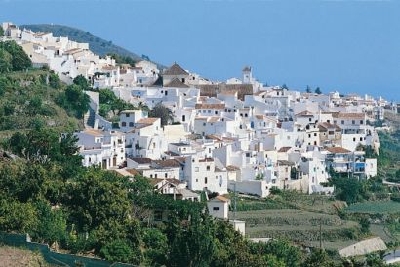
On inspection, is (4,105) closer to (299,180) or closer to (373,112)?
(299,180)

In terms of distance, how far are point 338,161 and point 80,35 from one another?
172 ft

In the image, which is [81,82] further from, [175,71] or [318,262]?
[318,262]

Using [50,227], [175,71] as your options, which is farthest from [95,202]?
[175,71]

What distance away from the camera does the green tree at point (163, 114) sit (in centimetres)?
4155

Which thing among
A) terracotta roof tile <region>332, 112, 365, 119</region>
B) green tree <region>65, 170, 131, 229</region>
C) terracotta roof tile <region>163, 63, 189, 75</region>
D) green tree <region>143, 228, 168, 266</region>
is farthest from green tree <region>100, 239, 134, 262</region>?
terracotta roof tile <region>332, 112, 365, 119</region>

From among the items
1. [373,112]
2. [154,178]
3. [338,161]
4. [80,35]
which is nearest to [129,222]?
[154,178]

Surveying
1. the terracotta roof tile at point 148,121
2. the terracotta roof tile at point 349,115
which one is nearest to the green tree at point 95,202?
the terracotta roof tile at point 148,121

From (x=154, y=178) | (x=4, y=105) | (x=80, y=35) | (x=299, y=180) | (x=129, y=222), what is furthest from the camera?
(x=80, y=35)

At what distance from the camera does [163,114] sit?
137 ft

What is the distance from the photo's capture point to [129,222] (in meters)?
25.7

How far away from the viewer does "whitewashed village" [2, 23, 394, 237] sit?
36.1 meters

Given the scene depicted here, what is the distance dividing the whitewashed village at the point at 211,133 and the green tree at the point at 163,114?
0.69ft

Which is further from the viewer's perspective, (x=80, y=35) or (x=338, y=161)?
(x=80, y=35)

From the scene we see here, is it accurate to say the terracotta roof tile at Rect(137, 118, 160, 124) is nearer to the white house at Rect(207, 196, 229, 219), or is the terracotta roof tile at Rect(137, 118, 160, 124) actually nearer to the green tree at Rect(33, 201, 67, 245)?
the white house at Rect(207, 196, 229, 219)
